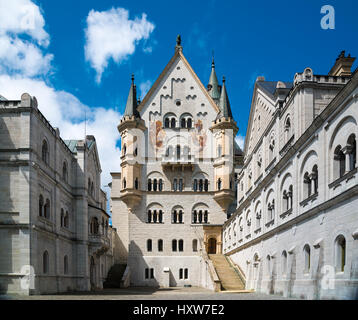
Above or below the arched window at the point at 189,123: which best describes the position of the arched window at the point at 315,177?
below

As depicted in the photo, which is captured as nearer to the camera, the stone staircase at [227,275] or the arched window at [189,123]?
the stone staircase at [227,275]

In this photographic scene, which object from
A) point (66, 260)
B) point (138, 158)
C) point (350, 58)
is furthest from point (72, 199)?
point (350, 58)

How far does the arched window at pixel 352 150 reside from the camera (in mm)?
19812

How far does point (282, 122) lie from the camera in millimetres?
31469

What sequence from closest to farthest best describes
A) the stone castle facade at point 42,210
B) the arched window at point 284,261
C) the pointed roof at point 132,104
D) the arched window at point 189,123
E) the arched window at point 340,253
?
the arched window at point 340,253, the arched window at point 284,261, the stone castle facade at point 42,210, the pointed roof at point 132,104, the arched window at point 189,123

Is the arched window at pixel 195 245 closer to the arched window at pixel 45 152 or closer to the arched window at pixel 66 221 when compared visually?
the arched window at pixel 66 221

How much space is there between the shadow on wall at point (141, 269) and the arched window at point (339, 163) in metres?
43.0

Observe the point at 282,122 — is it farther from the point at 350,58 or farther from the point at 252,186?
the point at 252,186

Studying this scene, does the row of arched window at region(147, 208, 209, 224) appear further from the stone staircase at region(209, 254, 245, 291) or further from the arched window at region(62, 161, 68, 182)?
the arched window at region(62, 161, 68, 182)

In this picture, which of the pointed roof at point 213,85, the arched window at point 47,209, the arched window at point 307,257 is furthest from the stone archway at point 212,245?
the arched window at point 307,257

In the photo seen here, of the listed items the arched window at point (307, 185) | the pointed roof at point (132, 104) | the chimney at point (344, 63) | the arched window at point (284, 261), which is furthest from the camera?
the pointed roof at point (132, 104)

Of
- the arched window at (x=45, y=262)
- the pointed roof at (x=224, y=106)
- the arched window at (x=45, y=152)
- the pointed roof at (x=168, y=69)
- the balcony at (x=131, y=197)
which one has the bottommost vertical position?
the arched window at (x=45, y=262)
